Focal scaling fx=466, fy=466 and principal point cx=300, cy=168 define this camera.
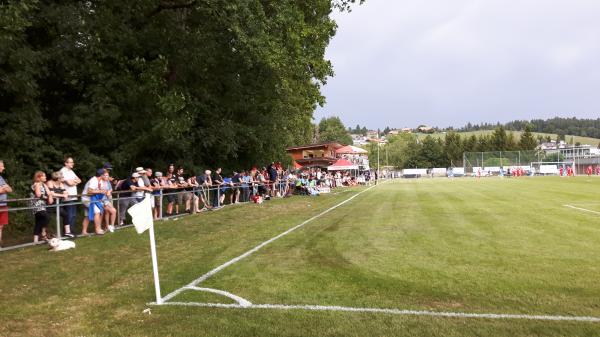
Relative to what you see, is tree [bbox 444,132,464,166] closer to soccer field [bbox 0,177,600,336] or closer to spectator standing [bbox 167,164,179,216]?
spectator standing [bbox 167,164,179,216]

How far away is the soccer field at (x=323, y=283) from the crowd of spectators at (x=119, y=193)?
1070 mm

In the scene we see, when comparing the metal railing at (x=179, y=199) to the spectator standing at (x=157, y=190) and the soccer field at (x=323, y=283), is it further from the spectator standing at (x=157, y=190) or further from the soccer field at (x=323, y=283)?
the soccer field at (x=323, y=283)

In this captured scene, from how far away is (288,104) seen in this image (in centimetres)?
2747

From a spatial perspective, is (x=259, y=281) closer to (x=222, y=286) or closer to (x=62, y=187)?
(x=222, y=286)

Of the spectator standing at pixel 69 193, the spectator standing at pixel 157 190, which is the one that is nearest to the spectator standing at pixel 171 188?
the spectator standing at pixel 157 190

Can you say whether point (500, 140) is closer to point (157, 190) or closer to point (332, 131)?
point (332, 131)

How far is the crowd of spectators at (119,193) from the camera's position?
35.1 ft

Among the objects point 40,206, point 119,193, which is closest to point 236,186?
point 119,193

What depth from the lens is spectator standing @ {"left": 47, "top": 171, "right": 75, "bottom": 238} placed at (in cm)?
1108

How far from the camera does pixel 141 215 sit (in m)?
6.36

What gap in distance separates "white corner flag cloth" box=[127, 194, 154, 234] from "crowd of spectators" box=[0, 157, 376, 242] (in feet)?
1.52

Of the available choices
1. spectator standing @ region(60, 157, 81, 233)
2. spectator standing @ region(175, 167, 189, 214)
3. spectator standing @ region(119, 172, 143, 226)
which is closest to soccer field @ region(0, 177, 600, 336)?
spectator standing @ region(60, 157, 81, 233)

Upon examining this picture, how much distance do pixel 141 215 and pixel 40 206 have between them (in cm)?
542

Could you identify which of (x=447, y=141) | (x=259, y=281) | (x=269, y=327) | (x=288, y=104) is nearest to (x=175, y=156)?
(x=288, y=104)
